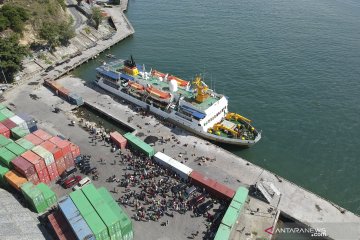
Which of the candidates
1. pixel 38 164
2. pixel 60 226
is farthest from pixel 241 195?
pixel 38 164

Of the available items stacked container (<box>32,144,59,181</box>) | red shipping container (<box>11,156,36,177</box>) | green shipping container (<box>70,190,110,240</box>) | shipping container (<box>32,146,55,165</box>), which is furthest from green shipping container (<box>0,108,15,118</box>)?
green shipping container (<box>70,190,110,240</box>)

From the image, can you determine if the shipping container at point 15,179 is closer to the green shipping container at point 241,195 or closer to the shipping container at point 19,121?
the shipping container at point 19,121

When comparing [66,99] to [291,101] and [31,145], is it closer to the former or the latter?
[31,145]

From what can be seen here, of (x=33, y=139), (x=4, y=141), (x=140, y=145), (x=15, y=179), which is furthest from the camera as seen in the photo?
(x=140, y=145)

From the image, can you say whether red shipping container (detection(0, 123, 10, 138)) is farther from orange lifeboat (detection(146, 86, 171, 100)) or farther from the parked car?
orange lifeboat (detection(146, 86, 171, 100))

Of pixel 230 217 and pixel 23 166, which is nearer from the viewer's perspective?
pixel 230 217

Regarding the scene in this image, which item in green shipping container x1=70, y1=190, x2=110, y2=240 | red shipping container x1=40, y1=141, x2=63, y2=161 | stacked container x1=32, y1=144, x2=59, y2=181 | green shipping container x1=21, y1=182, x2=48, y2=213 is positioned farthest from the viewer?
red shipping container x1=40, y1=141, x2=63, y2=161

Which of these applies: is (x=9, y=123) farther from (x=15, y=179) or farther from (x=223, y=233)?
(x=223, y=233)
